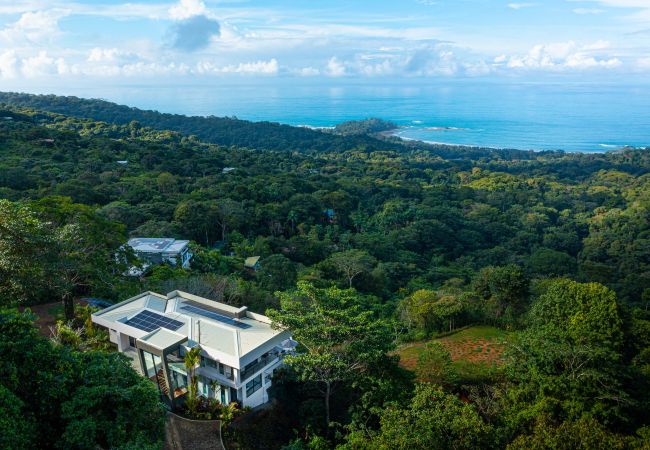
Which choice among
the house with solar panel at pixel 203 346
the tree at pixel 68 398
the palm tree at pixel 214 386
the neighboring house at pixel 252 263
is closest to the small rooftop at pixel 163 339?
the house with solar panel at pixel 203 346

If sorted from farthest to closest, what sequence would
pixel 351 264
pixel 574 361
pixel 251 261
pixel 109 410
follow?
pixel 251 261
pixel 351 264
pixel 574 361
pixel 109 410

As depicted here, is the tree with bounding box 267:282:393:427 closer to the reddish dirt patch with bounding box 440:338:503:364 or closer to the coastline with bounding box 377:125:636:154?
the reddish dirt patch with bounding box 440:338:503:364

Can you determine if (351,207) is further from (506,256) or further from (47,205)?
(47,205)

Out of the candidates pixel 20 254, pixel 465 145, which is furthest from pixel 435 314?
pixel 465 145

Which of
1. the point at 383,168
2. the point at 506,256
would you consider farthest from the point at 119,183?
the point at 383,168

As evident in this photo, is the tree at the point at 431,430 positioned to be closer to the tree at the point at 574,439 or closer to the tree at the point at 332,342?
the tree at the point at 574,439

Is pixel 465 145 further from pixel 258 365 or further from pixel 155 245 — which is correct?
pixel 258 365

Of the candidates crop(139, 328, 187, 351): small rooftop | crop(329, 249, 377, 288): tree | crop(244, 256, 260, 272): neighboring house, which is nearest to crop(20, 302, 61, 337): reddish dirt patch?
crop(139, 328, 187, 351): small rooftop
